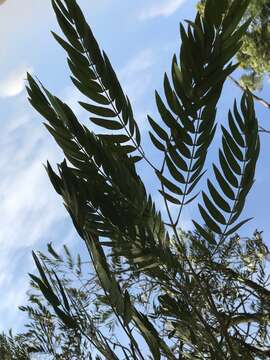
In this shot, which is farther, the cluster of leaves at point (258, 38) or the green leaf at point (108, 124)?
the cluster of leaves at point (258, 38)

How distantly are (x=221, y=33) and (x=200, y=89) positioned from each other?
0.46 ft

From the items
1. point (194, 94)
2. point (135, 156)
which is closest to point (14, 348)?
point (135, 156)

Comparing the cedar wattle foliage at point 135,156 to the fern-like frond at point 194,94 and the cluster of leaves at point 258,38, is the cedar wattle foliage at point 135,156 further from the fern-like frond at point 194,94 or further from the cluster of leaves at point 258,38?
the cluster of leaves at point 258,38

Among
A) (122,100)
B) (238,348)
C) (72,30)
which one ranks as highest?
(72,30)

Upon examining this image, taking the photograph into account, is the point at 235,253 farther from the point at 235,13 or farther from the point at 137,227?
the point at 235,13

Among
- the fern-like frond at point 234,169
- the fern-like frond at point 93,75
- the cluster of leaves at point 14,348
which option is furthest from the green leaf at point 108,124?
the cluster of leaves at point 14,348

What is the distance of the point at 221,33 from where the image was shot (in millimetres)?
962

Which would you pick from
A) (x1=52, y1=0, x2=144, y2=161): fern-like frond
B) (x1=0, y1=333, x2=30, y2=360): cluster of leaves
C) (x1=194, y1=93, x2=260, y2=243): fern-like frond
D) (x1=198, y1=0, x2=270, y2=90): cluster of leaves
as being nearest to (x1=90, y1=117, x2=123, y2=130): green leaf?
(x1=52, y1=0, x2=144, y2=161): fern-like frond

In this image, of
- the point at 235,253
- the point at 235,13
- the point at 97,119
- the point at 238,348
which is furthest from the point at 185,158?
the point at 235,253

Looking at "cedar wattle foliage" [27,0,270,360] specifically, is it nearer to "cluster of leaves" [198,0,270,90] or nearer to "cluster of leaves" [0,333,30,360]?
"cluster of leaves" [0,333,30,360]

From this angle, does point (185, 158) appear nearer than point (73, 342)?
Yes

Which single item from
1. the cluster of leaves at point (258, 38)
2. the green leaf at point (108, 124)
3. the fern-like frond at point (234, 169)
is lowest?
the fern-like frond at point (234, 169)

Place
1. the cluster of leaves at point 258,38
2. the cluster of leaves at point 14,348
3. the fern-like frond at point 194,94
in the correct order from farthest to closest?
the cluster of leaves at point 258,38 < the cluster of leaves at point 14,348 < the fern-like frond at point 194,94

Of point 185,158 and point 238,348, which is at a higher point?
point 185,158
